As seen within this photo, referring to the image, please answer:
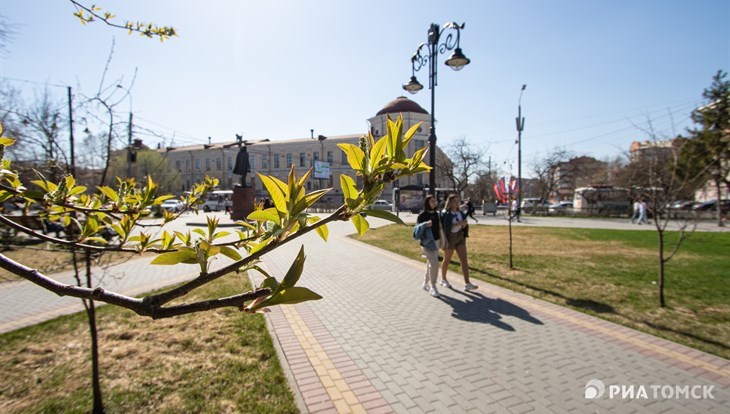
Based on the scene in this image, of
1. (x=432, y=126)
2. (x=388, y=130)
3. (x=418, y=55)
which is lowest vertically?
(x=388, y=130)

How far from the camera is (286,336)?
16.3ft

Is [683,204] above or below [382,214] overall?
below

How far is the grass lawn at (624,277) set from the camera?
543 cm

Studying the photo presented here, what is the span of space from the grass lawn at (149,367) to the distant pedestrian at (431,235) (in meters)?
3.39

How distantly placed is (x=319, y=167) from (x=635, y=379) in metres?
39.6

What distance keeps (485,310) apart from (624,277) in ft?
15.2

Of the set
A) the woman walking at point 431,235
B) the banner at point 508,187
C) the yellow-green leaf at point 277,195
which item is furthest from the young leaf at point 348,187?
the banner at point 508,187

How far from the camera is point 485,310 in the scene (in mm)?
6090

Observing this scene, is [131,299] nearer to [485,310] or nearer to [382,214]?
[382,214]

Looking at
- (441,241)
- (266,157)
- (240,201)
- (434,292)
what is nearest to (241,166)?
(240,201)

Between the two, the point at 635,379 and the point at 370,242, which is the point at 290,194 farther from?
the point at 370,242

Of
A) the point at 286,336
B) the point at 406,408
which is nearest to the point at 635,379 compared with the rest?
the point at 406,408

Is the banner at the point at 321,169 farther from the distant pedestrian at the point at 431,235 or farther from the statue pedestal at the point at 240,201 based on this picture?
the distant pedestrian at the point at 431,235

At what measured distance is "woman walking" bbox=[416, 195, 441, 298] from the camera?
6.95 m
